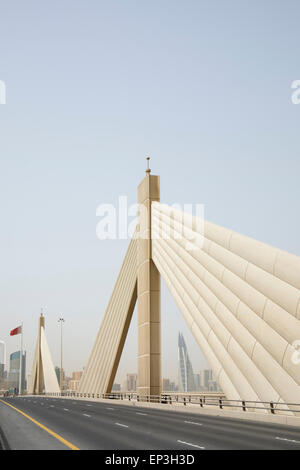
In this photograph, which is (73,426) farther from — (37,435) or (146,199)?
(146,199)

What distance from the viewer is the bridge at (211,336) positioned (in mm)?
18844

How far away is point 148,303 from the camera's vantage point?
44.5 meters

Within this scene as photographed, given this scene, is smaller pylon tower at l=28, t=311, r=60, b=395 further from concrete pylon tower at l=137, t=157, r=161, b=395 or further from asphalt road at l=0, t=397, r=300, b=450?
asphalt road at l=0, t=397, r=300, b=450

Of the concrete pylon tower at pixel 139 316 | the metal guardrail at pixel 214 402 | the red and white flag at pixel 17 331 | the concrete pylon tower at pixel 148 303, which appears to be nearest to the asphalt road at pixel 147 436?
the metal guardrail at pixel 214 402

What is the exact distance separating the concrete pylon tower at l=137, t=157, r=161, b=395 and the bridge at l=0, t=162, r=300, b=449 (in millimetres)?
84

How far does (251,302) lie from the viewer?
27500 millimetres

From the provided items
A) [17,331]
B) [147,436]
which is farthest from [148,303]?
[17,331]

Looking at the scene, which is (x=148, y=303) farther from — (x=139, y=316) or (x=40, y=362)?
(x=40, y=362)

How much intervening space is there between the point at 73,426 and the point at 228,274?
44.1 ft

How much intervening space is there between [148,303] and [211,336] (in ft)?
46.8

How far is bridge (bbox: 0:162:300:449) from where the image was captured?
61.8ft

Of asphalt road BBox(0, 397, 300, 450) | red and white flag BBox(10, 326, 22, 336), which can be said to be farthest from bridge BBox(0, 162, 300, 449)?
red and white flag BBox(10, 326, 22, 336)

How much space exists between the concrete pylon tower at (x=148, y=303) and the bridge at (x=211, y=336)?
84 mm
